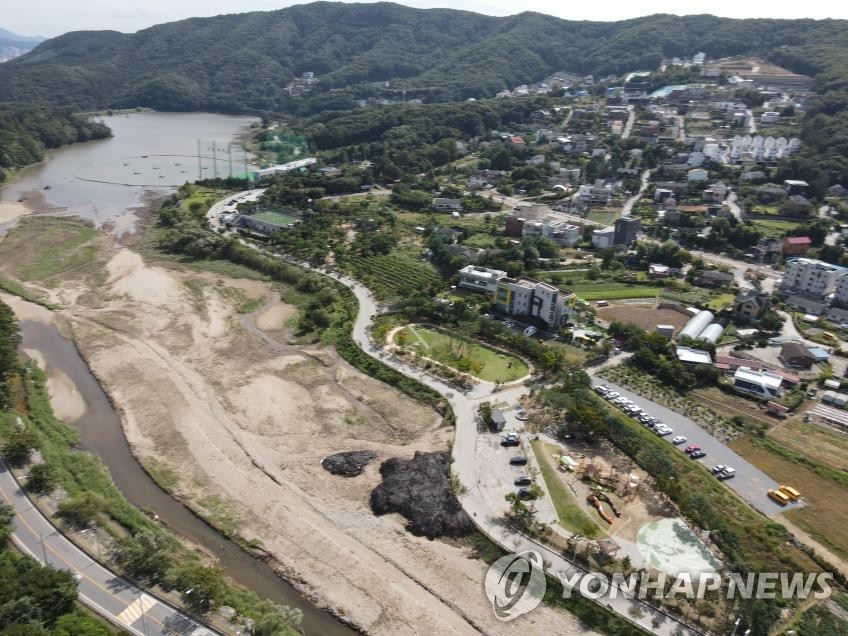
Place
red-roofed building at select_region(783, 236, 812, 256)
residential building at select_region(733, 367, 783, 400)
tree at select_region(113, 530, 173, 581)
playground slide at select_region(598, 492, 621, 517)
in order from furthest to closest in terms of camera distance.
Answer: red-roofed building at select_region(783, 236, 812, 256), residential building at select_region(733, 367, 783, 400), playground slide at select_region(598, 492, 621, 517), tree at select_region(113, 530, 173, 581)

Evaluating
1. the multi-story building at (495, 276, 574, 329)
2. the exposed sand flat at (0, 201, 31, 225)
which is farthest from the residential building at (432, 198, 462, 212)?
the exposed sand flat at (0, 201, 31, 225)

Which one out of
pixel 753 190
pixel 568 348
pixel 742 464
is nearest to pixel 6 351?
pixel 568 348

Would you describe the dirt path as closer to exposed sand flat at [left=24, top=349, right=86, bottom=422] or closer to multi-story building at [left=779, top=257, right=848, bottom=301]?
multi-story building at [left=779, top=257, right=848, bottom=301]

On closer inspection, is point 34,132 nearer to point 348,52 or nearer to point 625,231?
point 625,231

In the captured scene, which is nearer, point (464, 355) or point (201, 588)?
point (201, 588)

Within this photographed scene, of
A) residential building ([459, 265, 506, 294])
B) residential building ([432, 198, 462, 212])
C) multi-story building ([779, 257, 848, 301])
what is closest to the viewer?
residential building ([459, 265, 506, 294])

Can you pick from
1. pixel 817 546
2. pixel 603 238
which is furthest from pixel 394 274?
pixel 817 546
